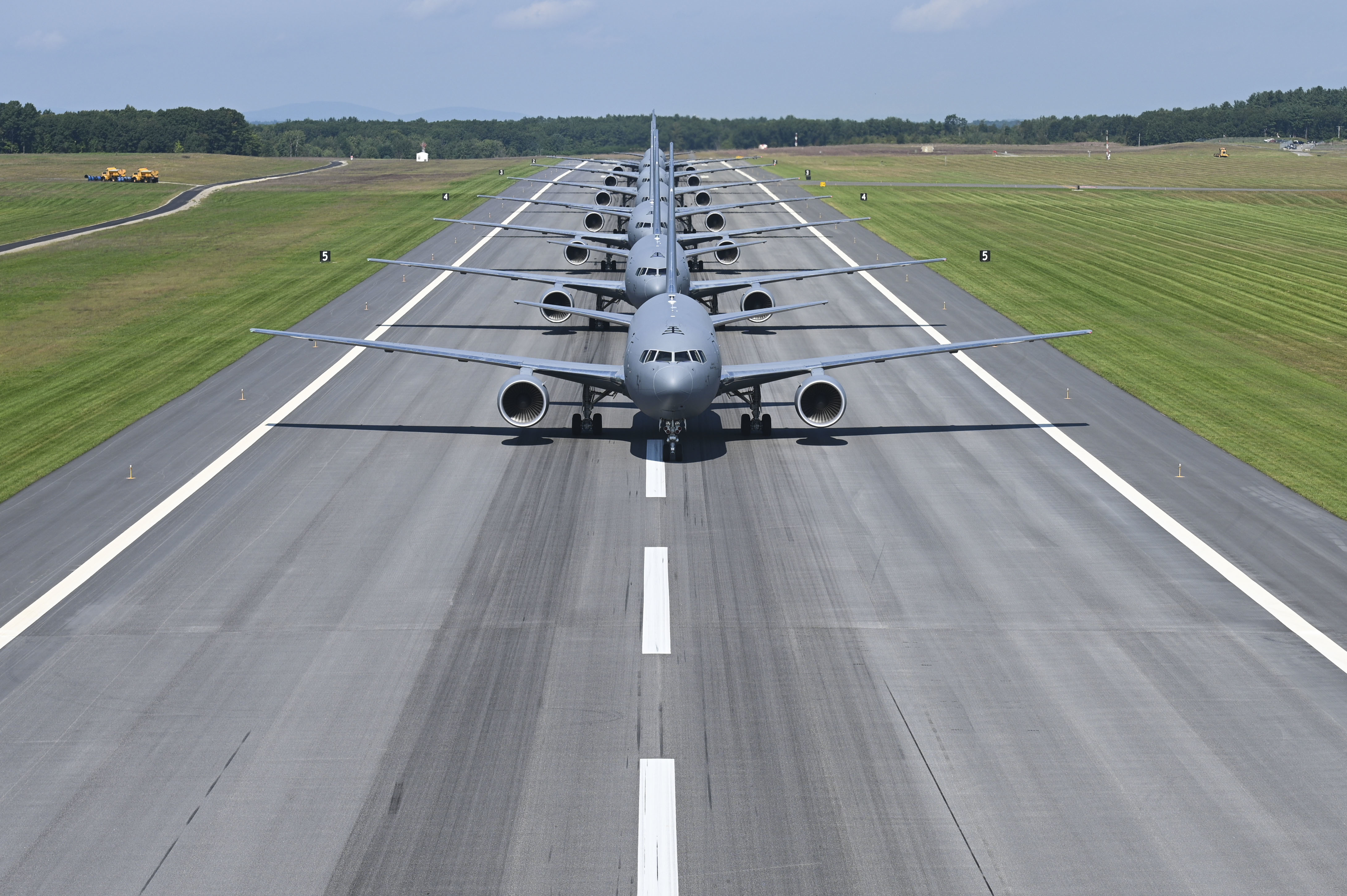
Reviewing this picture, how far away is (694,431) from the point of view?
112 feet

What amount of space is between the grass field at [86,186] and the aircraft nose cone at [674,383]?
75.2 metres

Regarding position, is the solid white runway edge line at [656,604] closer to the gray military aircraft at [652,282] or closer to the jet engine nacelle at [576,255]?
the gray military aircraft at [652,282]

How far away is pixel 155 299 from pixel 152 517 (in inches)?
1413

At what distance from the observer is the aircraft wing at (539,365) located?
106ft

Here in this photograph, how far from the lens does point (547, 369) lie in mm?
32719

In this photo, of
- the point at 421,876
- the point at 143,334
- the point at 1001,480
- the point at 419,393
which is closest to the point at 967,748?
the point at 421,876

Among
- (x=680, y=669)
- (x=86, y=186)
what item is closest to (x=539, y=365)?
(x=680, y=669)

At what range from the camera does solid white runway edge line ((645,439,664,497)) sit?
28.9 metres

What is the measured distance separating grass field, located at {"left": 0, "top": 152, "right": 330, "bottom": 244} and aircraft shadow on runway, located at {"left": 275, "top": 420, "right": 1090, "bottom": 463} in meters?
66.4

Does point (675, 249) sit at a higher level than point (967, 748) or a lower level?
higher

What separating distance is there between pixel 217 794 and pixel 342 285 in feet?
163

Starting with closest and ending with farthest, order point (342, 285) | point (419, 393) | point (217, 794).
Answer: point (217, 794)
point (419, 393)
point (342, 285)

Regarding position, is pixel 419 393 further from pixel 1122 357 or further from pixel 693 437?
pixel 1122 357

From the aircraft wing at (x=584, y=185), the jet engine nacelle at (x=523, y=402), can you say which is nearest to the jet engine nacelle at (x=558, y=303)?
the jet engine nacelle at (x=523, y=402)
